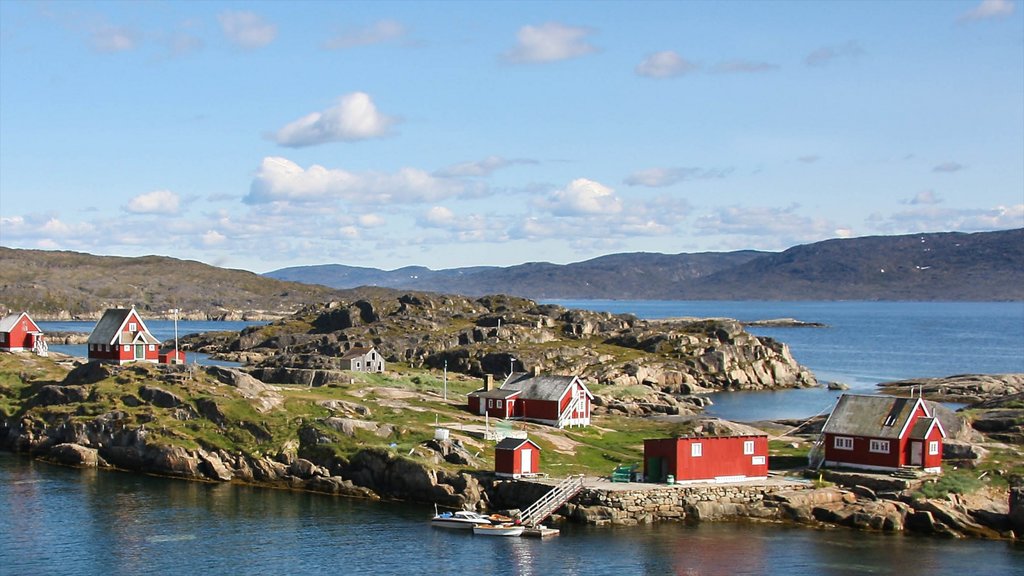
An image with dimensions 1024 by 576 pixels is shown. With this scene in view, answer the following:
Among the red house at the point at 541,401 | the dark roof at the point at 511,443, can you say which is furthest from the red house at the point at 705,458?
the red house at the point at 541,401

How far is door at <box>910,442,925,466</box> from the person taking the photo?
8238cm

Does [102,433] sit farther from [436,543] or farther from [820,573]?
[820,573]

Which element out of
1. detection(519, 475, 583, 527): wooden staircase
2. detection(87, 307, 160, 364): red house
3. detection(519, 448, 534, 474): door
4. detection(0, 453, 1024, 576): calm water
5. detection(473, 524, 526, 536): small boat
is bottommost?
detection(0, 453, 1024, 576): calm water

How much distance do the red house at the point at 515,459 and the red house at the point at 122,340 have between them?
173ft

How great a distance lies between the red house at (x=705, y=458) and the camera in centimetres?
8038

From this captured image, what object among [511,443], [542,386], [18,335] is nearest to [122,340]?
[18,335]

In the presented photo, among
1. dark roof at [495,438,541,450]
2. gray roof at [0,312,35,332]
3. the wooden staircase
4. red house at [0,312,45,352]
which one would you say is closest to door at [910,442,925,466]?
the wooden staircase

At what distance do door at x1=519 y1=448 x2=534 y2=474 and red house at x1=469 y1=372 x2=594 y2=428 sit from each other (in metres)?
20.7

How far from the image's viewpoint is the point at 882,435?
83750mm

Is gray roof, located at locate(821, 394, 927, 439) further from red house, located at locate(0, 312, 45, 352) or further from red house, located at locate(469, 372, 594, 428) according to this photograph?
red house, located at locate(0, 312, 45, 352)

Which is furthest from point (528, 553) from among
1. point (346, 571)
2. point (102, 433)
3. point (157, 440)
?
point (102, 433)

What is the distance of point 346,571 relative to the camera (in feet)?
216

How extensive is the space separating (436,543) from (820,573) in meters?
23.0

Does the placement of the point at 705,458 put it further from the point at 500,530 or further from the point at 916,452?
the point at 500,530
